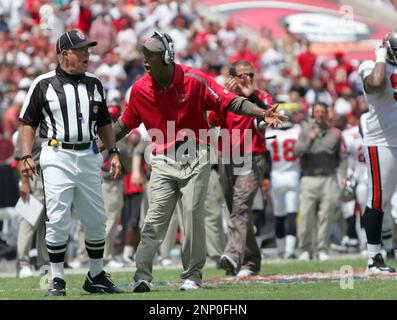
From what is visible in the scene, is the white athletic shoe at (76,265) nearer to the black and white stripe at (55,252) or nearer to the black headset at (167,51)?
the black and white stripe at (55,252)

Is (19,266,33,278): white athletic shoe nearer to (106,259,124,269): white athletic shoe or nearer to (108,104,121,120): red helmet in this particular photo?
(106,259,124,269): white athletic shoe

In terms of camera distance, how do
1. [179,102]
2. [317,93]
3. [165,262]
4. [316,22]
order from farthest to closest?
1. [316,22]
2. [317,93]
3. [165,262]
4. [179,102]

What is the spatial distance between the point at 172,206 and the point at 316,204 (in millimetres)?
6494

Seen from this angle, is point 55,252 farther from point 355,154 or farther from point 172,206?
point 355,154

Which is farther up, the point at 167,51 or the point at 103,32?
the point at 167,51

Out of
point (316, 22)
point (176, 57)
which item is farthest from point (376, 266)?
point (316, 22)

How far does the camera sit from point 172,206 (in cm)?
1055

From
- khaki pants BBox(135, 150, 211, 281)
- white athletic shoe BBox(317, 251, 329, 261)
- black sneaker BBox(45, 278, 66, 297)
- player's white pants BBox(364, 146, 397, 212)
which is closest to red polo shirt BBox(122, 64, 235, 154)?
khaki pants BBox(135, 150, 211, 281)

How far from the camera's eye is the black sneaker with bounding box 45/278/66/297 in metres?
9.89

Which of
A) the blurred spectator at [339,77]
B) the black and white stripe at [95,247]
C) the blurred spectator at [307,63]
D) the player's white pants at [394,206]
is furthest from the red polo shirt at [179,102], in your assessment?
the blurred spectator at [307,63]

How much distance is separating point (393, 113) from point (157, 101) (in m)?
2.65

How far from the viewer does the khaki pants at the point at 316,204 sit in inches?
650

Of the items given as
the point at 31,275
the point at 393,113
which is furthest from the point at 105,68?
the point at 393,113
